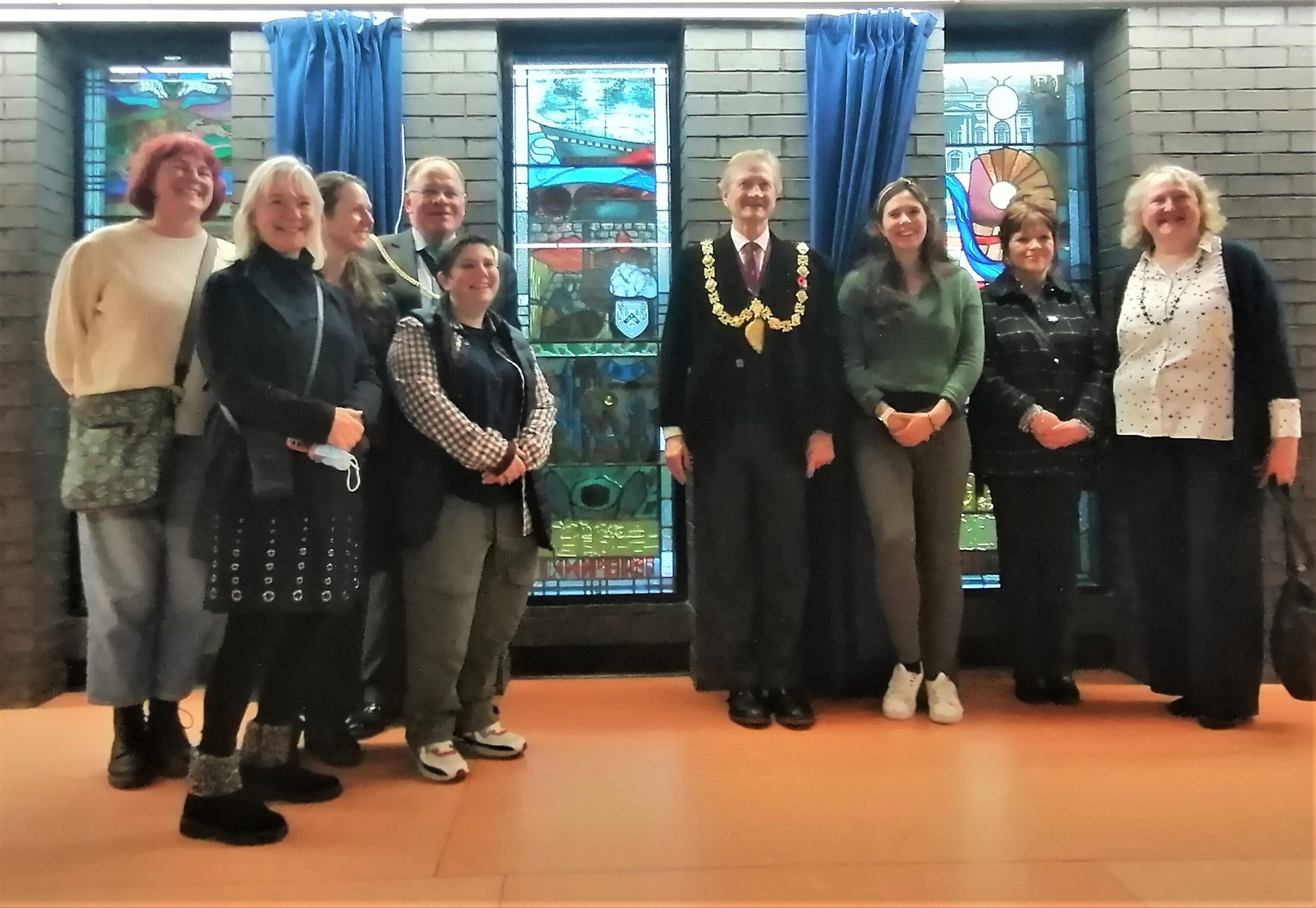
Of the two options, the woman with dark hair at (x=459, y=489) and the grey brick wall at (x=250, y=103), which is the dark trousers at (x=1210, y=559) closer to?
the woman with dark hair at (x=459, y=489)

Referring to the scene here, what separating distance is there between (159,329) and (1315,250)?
344cm

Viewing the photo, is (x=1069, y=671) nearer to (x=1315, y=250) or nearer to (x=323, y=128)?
(x=1315, y=250)

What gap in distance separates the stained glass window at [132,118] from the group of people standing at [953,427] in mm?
1854

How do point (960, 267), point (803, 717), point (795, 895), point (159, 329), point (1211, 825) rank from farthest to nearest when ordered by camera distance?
point (960, 267) < point (803, 717) < point (159, 329) < point (1211, 825) < point (795, 895)

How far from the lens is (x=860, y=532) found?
287cm

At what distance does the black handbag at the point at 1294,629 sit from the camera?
250 centimetres

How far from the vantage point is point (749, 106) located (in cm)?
308

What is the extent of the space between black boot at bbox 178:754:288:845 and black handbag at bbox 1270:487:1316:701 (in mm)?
2533

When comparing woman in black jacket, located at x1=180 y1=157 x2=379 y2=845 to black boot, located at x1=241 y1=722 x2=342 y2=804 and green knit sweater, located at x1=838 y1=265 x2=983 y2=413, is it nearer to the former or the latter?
black boot, located at x1=241 y1=722 x2=342 y2=804

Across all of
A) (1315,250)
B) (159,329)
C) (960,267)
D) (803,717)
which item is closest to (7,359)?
(159,329)

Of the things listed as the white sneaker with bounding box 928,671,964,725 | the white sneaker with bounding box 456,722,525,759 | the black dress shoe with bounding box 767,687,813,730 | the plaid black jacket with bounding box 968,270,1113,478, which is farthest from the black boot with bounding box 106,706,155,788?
the plaid black jacket with bounding box 968,270,1113,478

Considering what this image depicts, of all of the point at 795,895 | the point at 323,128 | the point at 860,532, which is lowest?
the point at 795,895

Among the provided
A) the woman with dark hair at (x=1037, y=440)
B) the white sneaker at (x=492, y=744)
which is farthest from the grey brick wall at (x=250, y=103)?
the woman with dark hair at (x=1037, y=440)

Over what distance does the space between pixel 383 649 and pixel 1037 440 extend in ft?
6.30
